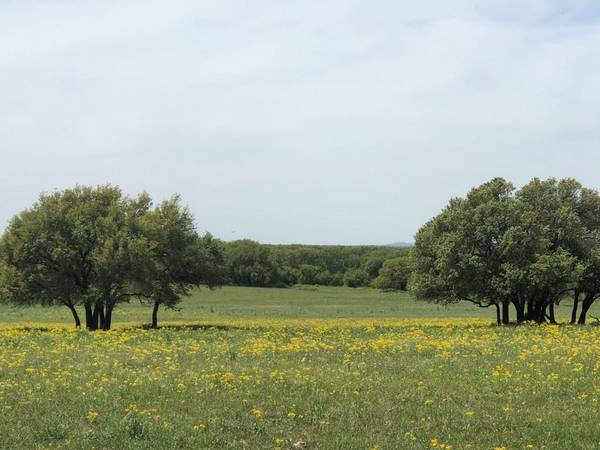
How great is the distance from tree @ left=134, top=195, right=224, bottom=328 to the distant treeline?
76576 mm

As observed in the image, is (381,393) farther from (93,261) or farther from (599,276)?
(599,276)

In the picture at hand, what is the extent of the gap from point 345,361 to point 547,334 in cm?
1374

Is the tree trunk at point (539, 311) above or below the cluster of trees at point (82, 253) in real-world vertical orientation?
below

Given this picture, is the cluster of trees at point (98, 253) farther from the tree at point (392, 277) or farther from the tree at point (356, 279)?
the tree at point (356, 279)

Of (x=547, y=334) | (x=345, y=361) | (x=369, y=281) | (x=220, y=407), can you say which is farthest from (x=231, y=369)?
(x=369, y=281)

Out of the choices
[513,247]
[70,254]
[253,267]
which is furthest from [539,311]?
[253,267]

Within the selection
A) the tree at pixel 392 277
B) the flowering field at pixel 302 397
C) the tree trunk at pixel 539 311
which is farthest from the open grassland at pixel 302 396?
the tree at pixel 392 277

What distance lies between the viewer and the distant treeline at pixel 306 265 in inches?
5595

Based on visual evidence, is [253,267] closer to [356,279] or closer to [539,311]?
[356,279]

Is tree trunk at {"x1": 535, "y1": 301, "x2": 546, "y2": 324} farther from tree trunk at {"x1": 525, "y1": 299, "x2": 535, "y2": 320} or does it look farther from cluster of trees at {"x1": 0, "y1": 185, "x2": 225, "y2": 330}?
cluster of trees at {"x1": 0, "y1": 185, "x2": 225, "y2": 330}

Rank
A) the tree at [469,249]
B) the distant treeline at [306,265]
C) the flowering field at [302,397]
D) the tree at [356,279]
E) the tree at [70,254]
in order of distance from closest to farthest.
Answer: the flowering field at [302,397], the tree at [70,254], the tree at [469,249], the distant treeline at [306,265], the tree at [356,279]

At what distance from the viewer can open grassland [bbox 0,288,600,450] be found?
10.8 m

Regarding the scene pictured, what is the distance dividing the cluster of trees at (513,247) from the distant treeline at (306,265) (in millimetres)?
83582

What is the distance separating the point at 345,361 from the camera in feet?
62.4
